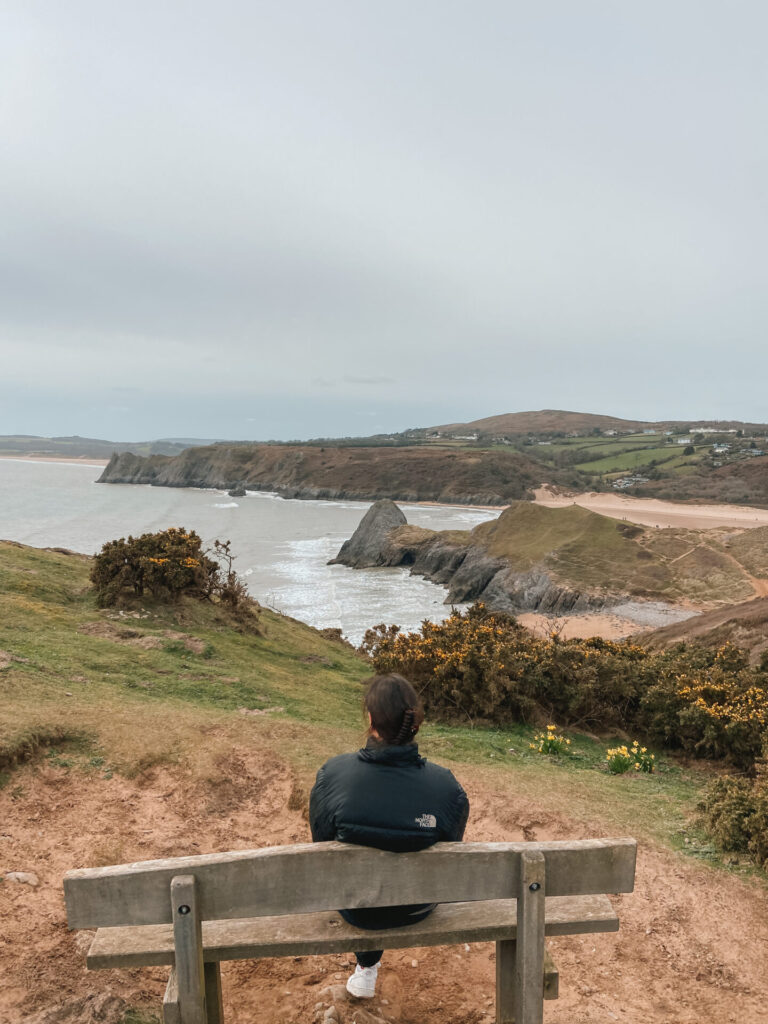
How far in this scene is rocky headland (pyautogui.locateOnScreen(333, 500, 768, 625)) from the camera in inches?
1145

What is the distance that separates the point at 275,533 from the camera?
55.4 m

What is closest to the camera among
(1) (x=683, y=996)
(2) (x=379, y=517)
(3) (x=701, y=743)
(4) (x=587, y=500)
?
(1) (x=683, y=996)

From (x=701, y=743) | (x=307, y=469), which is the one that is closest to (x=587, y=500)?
(x=307, y=469)

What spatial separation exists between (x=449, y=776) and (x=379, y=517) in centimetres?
4026

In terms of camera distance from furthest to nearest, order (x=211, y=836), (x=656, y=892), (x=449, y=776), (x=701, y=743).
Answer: (x=701, y=743) < (x=211, y=836) < (x=656, y=892) < (x=449, y=776)

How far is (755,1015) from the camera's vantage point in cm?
359

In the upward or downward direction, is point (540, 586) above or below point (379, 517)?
below

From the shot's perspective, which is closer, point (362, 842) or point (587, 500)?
point (362, 842)

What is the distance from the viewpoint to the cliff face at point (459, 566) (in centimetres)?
3014

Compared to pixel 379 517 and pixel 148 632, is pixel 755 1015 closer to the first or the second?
pixel 148 632

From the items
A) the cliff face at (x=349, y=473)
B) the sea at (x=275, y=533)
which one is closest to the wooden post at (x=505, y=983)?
the sea at (x=275, y=533)

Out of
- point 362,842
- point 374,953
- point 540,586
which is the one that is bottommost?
point 540,586

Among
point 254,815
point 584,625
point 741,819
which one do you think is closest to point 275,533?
point 584,625

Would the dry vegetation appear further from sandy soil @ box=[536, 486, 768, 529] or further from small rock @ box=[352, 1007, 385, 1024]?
sandy soil @ box=[536, 486, 768, 529]
